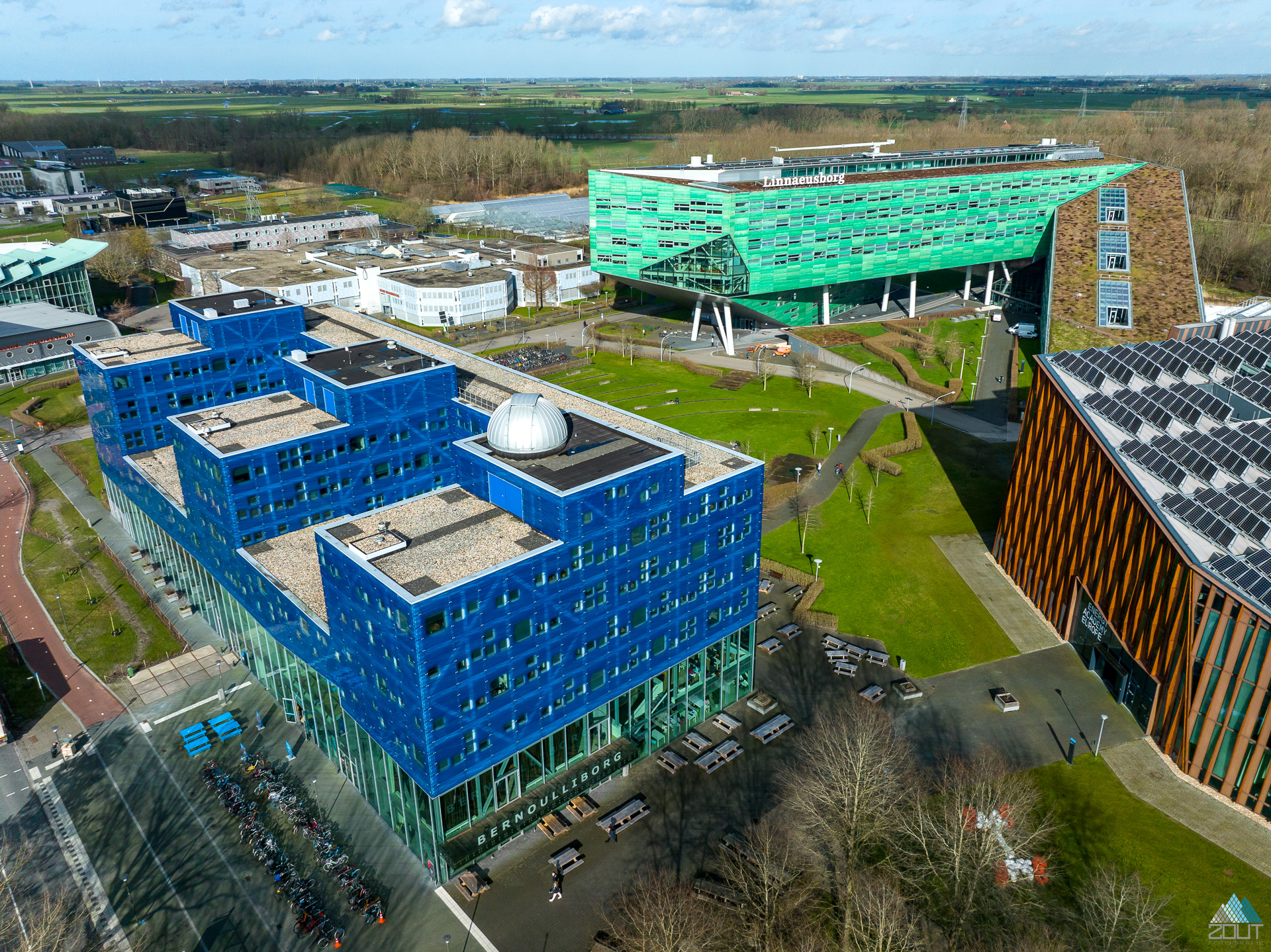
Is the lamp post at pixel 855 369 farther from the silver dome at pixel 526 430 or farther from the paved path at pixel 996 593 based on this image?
the silver dome at pixel 526 430

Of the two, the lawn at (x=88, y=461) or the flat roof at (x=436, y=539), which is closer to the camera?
the flat roof at (x=436, y=539)

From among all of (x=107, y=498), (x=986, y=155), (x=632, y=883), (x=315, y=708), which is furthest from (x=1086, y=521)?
(x=986, y=155)

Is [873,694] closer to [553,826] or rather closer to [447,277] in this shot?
[553,826]

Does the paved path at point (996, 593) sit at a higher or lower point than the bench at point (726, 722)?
higher

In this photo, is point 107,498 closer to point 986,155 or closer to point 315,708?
point 315,708

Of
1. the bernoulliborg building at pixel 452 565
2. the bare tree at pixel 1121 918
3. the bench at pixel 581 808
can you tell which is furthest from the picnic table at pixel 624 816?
the bare tree at pixel 1121 918

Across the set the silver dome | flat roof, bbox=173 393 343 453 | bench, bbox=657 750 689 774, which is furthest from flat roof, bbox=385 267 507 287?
bench, bbox=657 750 689 774

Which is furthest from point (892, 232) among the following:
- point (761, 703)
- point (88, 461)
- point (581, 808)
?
point (88, 461)
